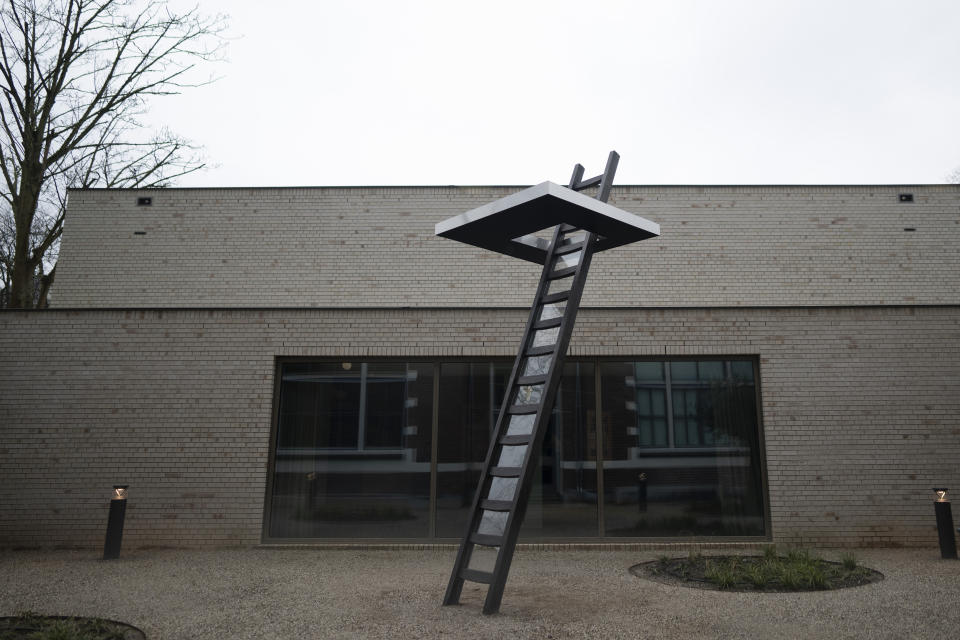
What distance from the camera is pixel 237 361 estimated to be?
8938mm

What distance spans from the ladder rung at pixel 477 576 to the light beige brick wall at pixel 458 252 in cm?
691

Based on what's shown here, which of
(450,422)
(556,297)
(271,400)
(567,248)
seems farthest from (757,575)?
(271,400)

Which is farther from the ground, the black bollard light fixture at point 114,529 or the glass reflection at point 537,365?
the glass reflection at point 537,365

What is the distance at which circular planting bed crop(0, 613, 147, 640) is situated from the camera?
4.27 meters

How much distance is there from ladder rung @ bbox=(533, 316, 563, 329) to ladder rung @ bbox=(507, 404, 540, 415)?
67 cm

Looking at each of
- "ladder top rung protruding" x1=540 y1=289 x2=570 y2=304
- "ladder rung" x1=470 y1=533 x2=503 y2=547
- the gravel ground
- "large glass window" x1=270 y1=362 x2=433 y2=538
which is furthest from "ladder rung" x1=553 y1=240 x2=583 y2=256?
"large glass window" x1=270 y1=362 x2=433 y2=538

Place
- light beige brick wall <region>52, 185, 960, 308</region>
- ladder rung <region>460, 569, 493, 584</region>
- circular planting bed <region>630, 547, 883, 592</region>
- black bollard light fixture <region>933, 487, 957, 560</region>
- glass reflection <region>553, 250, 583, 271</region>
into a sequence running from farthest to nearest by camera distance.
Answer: light beige brick wall <region>52, 185, 960, 308</region>
black bollard light fixture <region>933, 487, 957, 560</region>
circular planting bed <region>630, 547, 883, 592</region>
glass reflection <region>553, 250, 583, 271</region>
ladder rung <region>460, 569, 493, 584</region>

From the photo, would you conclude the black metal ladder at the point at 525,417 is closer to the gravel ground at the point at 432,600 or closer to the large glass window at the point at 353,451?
the gravel ground at the point at 432,600

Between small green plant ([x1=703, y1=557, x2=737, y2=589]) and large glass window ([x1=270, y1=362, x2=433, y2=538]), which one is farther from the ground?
large glass window ([x1=270, y1=362, x2=433, y2=538])

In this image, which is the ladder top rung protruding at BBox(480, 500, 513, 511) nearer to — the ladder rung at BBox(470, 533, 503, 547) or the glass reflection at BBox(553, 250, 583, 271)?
the ladder rung at BBox(470, 533, 503, 547)

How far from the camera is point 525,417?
5.36 meters

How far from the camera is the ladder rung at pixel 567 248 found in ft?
18.1

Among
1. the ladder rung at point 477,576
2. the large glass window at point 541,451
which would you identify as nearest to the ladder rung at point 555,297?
the ladder rung at point 477,576

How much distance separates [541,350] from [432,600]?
2.24 m
